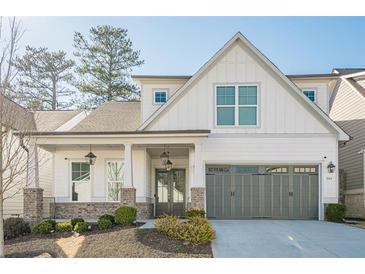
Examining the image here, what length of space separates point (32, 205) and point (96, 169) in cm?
383

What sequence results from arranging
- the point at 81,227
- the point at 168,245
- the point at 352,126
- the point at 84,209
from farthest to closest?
1. the point at 352,126
2. the point at 84,209
3. the point at 81,227
4. the point at 168,245

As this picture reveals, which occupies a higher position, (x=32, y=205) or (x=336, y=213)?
(x=32, y=205)

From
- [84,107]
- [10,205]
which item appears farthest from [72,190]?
[84,107]

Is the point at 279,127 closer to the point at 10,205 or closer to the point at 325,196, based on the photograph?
the point at 325,196

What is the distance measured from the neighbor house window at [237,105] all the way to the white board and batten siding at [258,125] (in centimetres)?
20

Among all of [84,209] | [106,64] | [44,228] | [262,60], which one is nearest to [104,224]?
[44,228]

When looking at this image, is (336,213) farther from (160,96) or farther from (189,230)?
(160,96)

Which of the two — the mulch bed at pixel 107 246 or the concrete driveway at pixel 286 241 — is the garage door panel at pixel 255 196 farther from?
the mulch bed at pixel 107 246

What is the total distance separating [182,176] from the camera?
19.3 meters

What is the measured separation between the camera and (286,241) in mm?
11211

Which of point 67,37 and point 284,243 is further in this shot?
point 67,37

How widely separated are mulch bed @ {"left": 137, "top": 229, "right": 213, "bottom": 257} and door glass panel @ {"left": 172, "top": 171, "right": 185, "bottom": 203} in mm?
7654
